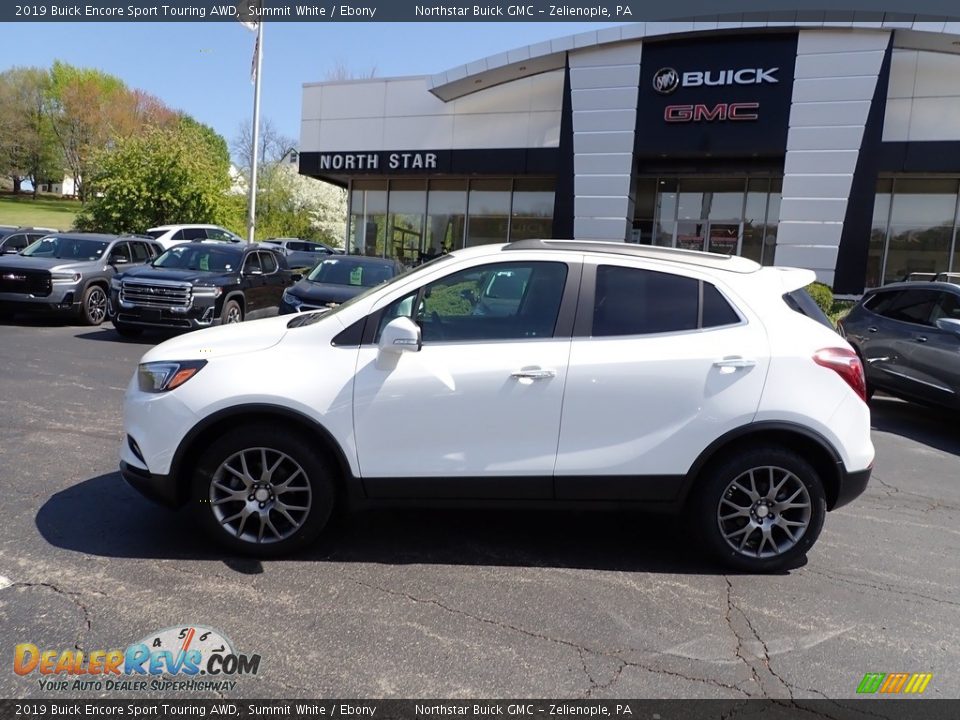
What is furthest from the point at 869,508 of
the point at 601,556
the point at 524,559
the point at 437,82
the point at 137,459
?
the point at 437,82

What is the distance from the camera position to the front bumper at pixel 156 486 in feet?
12.4

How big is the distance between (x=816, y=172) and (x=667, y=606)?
17.3 meters

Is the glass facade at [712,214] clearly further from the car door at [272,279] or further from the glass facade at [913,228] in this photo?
the car door at [272,279]

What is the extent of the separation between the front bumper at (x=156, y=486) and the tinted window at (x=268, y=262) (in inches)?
368

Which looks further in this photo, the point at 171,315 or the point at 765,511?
the point at 171,315

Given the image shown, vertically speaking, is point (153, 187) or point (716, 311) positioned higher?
point (153, 187)

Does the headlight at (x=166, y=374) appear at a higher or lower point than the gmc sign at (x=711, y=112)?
lower

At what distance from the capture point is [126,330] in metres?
11.7

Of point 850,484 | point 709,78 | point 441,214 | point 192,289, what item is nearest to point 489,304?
point 850,484

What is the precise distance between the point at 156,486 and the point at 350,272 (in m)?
7.66

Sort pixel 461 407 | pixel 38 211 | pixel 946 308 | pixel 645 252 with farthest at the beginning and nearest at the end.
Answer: pixel 38 211 < pixel 946 308 < pixel 645 252 < pixel 461 407

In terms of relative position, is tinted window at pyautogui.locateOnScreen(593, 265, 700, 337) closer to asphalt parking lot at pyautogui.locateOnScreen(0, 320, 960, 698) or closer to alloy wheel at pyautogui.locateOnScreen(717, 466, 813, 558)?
alloy wheel at pyautogui.locateOnScreen(717, 466, 813, 558)

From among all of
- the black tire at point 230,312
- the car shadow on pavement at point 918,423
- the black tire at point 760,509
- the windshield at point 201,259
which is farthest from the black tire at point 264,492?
the windshield at point 201,259

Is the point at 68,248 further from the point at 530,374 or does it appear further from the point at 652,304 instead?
the point at 652,304
